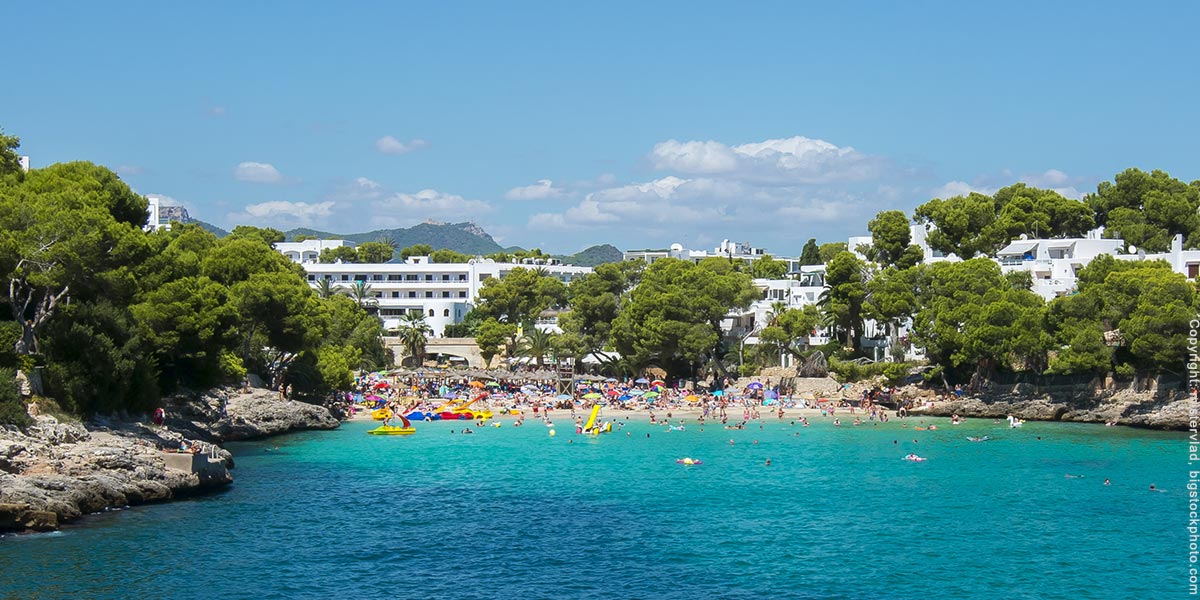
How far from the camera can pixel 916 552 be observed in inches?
1258

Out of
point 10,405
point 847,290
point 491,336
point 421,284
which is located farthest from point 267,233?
point 10,405

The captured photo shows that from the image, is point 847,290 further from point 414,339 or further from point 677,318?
point 414,339

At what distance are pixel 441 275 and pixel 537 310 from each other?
15.2 meters

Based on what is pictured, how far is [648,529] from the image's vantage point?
35031mm

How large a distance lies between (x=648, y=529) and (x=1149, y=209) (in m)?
63.8

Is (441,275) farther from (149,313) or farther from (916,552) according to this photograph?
(916,552)

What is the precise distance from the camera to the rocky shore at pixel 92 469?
31.7 metres

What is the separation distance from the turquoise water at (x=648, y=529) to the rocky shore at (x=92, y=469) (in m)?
0.88

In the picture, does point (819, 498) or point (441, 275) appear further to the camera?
point (441, 275)

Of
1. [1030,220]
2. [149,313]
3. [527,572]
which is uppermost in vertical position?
[1030,220]

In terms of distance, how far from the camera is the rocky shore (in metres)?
31.7

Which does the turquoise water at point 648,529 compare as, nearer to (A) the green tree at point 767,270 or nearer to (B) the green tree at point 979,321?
(B) the green tree at point 979,321

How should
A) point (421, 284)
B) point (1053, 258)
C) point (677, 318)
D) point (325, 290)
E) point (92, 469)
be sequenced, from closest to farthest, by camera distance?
point (92, 469), point (1053, 258), point (677, 318), point (325, 290), point (421, 284)

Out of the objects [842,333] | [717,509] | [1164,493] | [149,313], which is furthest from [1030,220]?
[149,313]
